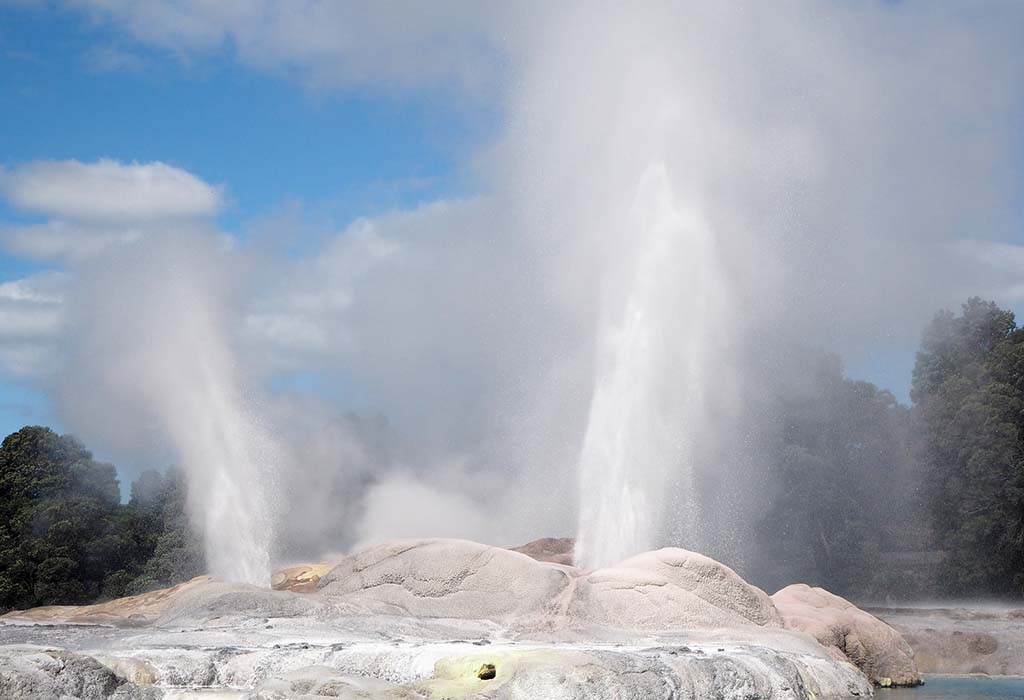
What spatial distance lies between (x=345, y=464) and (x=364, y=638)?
112 feet

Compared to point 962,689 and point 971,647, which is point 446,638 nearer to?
point 962,689

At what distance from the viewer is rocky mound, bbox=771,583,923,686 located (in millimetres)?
20562


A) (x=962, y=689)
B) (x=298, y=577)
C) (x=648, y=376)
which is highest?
(x=648, y=376)

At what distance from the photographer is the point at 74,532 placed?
4147 centimetres

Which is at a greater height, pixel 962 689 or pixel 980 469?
pixel 980 469

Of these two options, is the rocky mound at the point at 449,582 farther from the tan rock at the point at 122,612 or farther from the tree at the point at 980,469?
the tree at the point at 980,469

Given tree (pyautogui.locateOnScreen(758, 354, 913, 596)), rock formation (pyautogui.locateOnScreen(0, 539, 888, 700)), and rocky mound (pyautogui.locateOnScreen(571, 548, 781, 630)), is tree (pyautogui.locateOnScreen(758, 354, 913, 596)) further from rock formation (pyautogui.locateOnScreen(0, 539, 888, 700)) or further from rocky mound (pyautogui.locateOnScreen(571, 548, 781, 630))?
rock formation (pyautogui.locateOnScreen(0, 539, 888, 700))

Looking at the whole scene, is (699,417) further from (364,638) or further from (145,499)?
(145,499)

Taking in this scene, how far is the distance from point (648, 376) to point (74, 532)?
978 inches

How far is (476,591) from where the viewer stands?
20891mm

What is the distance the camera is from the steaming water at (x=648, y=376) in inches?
992

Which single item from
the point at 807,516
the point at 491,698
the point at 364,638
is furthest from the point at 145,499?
the point at 491,698

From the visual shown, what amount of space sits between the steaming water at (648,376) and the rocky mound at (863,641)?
444 cm

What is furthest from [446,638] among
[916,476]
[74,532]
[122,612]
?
[916,476]
